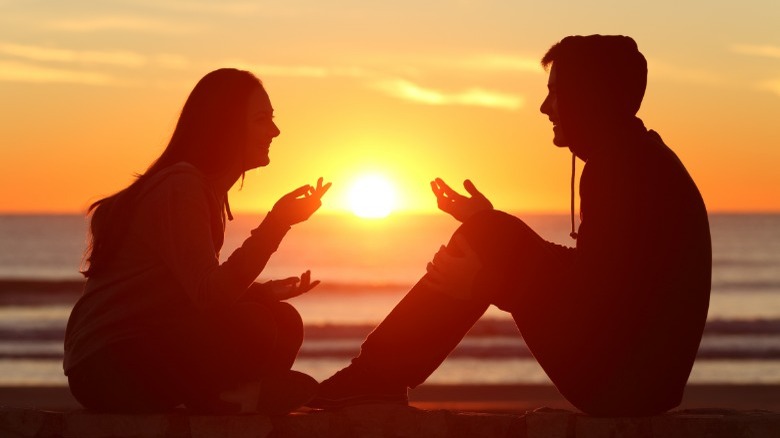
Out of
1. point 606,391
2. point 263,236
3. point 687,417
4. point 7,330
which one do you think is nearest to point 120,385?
point 263,236

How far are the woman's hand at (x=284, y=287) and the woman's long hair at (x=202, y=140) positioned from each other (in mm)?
544

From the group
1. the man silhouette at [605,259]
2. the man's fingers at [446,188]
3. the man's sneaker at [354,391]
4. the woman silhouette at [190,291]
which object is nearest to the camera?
the man silhouette at [605,259]

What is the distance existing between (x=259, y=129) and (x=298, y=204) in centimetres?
48

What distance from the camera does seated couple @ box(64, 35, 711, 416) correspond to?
5.02m

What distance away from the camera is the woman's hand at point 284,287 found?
529 centimetres

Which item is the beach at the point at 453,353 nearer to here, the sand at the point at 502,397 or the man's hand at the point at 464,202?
the sand at the point at 502,397

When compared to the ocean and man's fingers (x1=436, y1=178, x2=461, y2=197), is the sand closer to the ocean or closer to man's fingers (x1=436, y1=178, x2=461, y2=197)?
the ocean

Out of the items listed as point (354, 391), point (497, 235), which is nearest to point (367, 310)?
point (354, 391)

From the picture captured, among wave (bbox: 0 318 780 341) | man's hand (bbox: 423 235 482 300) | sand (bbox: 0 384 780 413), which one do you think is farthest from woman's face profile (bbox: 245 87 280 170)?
wave (bbox: 0 318 780 341)

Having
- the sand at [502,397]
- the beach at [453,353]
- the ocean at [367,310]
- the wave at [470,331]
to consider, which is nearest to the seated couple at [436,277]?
the beach at [453,353]

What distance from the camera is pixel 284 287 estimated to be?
5.38 meters

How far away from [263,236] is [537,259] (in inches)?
45.3

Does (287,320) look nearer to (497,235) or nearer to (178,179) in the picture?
(178,179)

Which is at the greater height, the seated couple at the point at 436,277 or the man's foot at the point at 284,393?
the seated couple at the point at 436,277
